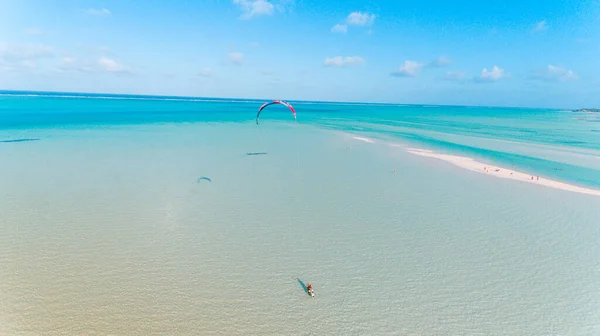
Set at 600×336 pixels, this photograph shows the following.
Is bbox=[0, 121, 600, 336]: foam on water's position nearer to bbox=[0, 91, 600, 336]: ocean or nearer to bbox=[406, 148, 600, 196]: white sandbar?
bbox=[0, 91, 600, 336]: ocean

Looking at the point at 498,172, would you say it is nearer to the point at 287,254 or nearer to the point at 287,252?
the point at 287,252

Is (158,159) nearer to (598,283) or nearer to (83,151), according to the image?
(83,151)

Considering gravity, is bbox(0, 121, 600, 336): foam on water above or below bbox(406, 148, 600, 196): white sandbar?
below

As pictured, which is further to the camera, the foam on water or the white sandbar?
the white sandbar

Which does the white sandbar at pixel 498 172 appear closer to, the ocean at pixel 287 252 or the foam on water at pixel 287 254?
the ocean at pixel 287 252

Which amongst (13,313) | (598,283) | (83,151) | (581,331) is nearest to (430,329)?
(581,331)


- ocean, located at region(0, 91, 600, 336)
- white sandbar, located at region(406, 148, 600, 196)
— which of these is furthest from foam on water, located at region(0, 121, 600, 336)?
white sandbar, located at region(406, 148, 600, 196)

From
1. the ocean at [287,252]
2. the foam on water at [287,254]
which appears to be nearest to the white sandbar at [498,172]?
the ocean at [287,252]
